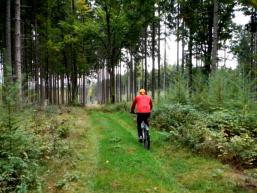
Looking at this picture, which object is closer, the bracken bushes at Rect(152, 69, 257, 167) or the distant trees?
the bracken bushes at Rect(152, 69, 257, 167)

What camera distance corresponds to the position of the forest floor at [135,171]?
918cm

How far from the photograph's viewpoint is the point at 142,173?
34.2 feet

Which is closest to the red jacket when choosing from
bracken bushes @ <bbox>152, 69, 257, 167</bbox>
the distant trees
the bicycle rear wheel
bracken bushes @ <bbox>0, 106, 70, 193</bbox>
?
the bicycle rear wheel

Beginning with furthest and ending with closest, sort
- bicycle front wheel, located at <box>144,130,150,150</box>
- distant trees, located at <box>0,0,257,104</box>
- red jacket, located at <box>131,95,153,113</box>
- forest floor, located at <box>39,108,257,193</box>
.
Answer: distant trees, located at <box>0,0,257,104</box>
red jacket, located at <box>131,95,153,113</box>
bicycle front wheel, located at <box>144,130,150,150</box>
forest floor, located at <box>39,108,257,193</box>

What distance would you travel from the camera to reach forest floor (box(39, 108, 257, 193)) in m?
9.18

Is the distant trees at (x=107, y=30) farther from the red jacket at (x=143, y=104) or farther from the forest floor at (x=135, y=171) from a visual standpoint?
the forest floor at (x=135, y=171)

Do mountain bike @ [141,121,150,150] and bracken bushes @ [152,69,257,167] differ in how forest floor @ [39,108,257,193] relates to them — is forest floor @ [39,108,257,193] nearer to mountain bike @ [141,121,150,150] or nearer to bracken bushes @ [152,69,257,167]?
mountain bike @ [141,121,150,150]

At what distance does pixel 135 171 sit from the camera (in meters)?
10.6

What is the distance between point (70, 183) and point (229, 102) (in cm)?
923

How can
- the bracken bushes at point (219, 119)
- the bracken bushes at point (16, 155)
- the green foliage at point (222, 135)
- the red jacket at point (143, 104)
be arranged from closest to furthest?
the bracken bushes at point (16, 155) < the green foliage at point (222, 135) < the bracken bushes at point (219, 119) < the red jacket at point (143, 104)

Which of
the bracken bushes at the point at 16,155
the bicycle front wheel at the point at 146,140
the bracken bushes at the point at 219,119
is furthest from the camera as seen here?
the bicycle front wheel at the point at 146,140

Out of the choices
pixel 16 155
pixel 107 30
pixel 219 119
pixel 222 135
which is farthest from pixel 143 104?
pixel 107 30

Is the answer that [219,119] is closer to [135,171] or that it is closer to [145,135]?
[145,135]

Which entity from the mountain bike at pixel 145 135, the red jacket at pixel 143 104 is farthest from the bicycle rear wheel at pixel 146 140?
the red jacket at pixel 143 104
